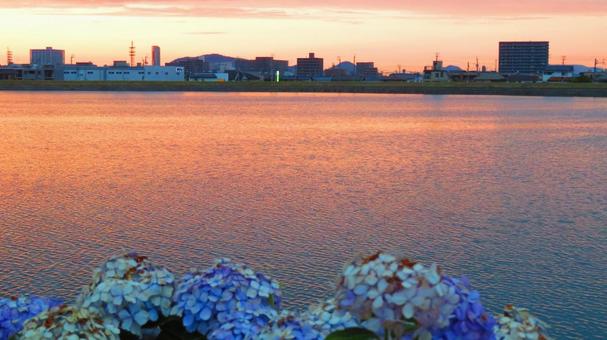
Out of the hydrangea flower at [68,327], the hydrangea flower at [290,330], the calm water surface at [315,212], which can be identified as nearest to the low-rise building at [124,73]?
the calm water surface at [315,212]

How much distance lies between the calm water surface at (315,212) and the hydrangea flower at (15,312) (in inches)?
161

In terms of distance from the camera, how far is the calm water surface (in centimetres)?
865

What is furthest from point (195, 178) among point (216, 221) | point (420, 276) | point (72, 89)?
point (72, 89)

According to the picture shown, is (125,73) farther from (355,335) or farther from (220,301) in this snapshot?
(355,335)

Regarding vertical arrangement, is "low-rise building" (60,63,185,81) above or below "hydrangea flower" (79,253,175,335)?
above

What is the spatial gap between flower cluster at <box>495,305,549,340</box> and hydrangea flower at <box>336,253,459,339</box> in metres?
0.71

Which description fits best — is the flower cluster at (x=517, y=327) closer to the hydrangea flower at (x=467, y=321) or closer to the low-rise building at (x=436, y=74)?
the hydrangea flower at (x=467, y=321)

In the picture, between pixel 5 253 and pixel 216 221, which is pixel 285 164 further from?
pixel 5 253

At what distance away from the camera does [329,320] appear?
276cm

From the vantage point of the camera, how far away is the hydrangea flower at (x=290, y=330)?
2.65 m

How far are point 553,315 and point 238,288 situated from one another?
5.03 m

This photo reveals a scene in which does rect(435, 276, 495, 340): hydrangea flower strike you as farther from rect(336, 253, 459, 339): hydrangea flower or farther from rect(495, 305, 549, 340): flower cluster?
rect(495, 305, 549, 340): flower cluster

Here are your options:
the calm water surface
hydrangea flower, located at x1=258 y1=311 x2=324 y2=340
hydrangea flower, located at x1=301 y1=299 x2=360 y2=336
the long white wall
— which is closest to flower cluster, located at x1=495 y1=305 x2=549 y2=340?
hydrangea flower, located at x1=301 y1=299 x2=360 y2=336

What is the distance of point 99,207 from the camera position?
42.2 ft
